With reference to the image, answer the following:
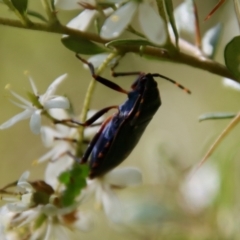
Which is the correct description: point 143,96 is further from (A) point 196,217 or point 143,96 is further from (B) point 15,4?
(A) point 196,217

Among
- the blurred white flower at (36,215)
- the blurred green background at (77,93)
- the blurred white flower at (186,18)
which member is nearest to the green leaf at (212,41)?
the blurred white flower at (186,18)

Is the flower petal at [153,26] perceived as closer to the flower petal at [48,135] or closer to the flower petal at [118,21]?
the flower petal at [118,21]

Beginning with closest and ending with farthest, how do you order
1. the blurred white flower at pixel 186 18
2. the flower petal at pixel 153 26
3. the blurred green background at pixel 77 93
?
the flower petal at pixel 153 26 → the blurred white flower at pixel 186 18 → the blurred green background at pixel 77 93

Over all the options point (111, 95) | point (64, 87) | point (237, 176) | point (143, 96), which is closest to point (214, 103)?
point (111, 95)

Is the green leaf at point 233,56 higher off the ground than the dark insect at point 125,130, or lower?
higher

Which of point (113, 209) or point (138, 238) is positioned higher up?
point (113, 209)
